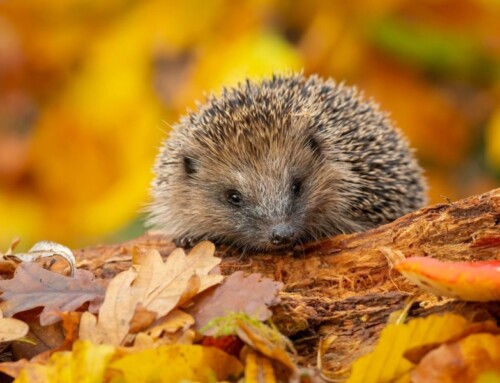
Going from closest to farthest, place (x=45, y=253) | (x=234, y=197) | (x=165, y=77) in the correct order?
(x=45, y=253), (x=234, y=197), (x=165, y=77)

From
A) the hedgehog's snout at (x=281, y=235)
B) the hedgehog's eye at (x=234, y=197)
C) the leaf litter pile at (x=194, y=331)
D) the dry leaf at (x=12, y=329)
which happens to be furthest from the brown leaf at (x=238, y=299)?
the hedgehog's eye at (x=234, y=197)

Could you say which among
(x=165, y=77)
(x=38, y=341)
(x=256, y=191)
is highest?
(x=165, y=77)

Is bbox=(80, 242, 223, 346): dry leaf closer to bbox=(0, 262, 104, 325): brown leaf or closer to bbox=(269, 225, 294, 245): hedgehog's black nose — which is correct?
bbox=(0, 262, 104, 325): brown leaf

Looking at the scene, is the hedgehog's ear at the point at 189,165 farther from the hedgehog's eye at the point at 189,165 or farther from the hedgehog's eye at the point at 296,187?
the hedgehog's eye at the point at 296,187

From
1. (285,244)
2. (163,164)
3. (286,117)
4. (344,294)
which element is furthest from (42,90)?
(344,294)

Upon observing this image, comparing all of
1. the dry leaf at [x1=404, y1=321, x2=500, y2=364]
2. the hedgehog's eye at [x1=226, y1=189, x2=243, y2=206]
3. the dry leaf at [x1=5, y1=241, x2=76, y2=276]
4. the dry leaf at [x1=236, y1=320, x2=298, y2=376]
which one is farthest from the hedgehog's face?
the dry leaf at [x1=404, y1=321, x2=500, y2=364]

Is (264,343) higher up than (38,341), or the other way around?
(264,343)

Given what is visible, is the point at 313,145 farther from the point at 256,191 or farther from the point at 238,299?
the point at 238,299

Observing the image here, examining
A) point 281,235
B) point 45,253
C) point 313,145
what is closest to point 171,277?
point 45,253
